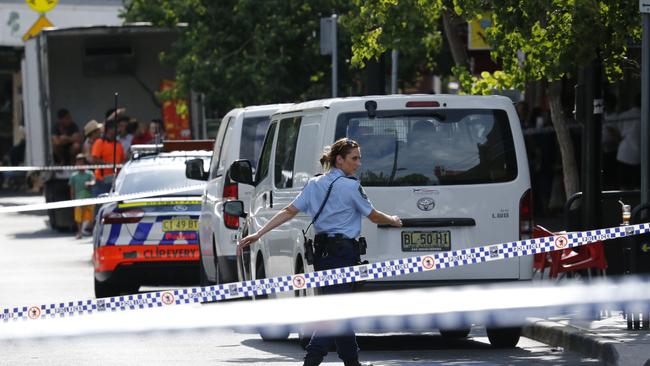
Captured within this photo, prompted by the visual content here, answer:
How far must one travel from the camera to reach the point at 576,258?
1495 cm

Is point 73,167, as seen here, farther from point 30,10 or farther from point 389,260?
point 389,260

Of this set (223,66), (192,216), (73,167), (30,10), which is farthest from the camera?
(30,10)

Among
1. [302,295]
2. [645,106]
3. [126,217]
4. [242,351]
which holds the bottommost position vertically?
[242,351]

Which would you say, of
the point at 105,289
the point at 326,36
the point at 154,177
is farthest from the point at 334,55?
the point at 105,289

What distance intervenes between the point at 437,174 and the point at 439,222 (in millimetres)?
362

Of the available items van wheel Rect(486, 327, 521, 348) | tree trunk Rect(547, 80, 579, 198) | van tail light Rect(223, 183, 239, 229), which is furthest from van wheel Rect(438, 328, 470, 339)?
tree trunk Rect(547, 80, 579, 198)

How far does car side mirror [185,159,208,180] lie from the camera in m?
18.4

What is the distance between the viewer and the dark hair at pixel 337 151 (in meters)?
12.0

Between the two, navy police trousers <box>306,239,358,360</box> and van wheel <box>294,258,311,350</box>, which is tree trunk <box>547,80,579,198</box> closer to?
van wheel <box>294,258,311,350</box>

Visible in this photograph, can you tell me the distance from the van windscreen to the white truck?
13956 mm

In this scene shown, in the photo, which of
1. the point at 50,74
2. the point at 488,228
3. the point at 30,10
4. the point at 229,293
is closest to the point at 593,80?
the point at 488,228

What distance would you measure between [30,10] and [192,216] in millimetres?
23379

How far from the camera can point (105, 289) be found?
1922 centimetres

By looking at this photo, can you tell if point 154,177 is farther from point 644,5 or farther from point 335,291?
point 335,291
